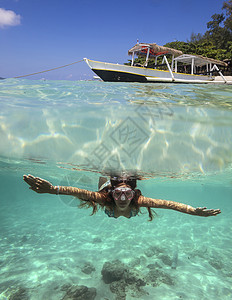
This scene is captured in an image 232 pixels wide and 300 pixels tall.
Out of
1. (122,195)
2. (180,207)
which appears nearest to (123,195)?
(122,195)

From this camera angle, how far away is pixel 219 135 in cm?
692

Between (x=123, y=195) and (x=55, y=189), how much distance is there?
1.48m

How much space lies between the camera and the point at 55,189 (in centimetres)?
411

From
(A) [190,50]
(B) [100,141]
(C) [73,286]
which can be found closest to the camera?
(C) [73,286]

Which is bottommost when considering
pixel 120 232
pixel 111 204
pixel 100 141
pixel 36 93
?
pixel 120 232

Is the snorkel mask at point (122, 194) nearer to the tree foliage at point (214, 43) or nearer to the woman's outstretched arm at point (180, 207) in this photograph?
the woman's outstretched arm at point (180, 207)

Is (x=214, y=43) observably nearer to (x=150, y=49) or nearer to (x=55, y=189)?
(x=150, y=49)

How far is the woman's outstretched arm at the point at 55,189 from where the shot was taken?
3.77 meters

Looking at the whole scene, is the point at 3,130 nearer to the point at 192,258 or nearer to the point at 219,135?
the point at 219,135

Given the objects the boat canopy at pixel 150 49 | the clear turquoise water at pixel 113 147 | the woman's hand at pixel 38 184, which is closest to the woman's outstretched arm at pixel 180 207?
the clear turquoise water at pixel 113 147

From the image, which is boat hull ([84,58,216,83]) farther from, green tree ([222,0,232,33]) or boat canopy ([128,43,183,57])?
green tree ([222,0,232,33])

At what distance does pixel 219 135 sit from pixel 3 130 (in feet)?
23.0

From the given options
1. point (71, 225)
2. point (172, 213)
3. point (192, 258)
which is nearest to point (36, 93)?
point (71, 225)

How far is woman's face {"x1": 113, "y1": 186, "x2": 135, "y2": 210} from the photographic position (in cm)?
471
